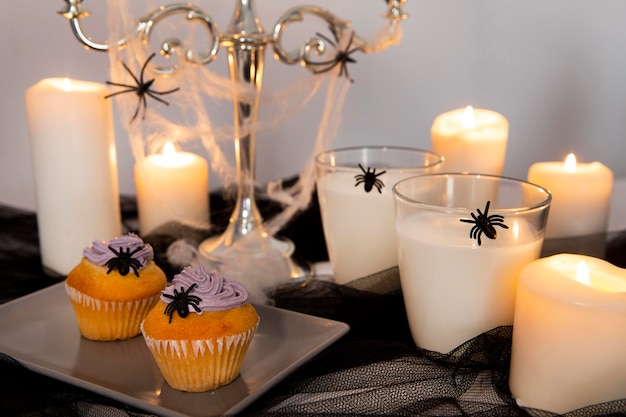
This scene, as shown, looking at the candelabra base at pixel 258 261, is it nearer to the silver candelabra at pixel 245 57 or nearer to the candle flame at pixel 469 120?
the silver candelabra at pixel 245 57

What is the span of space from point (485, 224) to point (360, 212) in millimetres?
171

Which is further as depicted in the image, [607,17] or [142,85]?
[607,17]

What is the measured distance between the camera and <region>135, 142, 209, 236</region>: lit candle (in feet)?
2.75

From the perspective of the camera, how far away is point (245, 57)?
0.77 m

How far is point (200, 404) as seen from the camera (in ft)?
1.72

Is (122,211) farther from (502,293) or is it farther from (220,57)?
(502,293)

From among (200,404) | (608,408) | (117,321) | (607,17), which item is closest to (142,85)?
(117,321)

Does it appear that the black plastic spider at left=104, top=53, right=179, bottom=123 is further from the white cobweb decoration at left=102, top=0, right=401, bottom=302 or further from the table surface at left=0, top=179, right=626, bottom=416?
the table surface at left=0, top=179, right=626, bottom=416

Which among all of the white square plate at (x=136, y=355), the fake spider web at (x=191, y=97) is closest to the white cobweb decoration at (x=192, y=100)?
the fake spider web at (x=191, y=97)

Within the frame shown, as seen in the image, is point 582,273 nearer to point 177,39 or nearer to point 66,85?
point 177,39

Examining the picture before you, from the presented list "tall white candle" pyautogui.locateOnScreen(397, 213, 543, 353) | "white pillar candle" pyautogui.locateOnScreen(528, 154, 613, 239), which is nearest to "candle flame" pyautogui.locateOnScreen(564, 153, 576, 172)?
"white pillar candle" pyautogui.locateOnScreen(528, 154, 613, 239)

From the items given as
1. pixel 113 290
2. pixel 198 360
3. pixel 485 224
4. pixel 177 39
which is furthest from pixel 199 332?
pixel 177 39

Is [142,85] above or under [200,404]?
above

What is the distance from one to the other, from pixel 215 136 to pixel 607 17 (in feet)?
2.39
